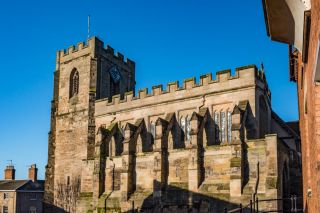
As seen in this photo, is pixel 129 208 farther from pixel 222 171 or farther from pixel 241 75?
pixel 241 75

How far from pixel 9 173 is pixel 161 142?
3443cm

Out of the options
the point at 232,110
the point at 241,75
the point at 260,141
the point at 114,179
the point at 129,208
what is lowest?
the point at 129,208

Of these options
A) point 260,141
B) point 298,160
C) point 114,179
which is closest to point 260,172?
point 260,141

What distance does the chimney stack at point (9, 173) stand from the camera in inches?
2168

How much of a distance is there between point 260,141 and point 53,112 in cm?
2111

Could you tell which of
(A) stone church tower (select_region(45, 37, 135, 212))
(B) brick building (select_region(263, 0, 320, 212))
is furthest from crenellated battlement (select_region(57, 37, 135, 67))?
(B) brick building (select_region(263, 0, 320, 212))

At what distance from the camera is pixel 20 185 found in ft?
164

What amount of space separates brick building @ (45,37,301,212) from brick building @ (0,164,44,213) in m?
14.6

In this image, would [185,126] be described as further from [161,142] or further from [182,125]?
[161,142]

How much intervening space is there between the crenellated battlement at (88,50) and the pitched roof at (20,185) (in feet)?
64.0

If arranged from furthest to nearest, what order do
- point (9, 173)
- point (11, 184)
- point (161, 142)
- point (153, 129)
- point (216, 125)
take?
point (9, 173)
point (11, 184)
point (153, 129)
point (161, 142)
point (216, 125)

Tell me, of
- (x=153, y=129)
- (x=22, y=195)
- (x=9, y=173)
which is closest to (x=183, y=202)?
(x=153, y=129)

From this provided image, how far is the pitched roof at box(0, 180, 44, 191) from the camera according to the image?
49.8m

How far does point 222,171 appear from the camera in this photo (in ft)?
83.7
